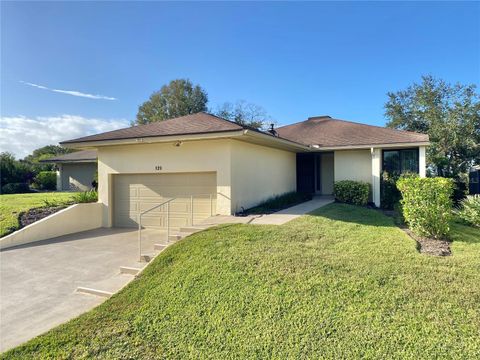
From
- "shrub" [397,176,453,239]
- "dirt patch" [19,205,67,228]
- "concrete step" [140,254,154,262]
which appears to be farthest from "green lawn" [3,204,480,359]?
"dirt patch" [19,205,67,228]

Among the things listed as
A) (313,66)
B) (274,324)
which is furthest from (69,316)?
(313,66)

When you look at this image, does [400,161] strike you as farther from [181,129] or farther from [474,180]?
[474,180]

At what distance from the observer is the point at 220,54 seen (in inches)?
640

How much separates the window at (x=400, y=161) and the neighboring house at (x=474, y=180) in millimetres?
12939

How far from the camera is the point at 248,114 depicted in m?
36.6

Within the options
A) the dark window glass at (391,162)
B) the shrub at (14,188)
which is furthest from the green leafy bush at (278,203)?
the shrub at (14,188)

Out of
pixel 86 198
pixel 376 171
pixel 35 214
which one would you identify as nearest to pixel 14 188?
pixel 35 214

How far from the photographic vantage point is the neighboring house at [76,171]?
24.1 metres

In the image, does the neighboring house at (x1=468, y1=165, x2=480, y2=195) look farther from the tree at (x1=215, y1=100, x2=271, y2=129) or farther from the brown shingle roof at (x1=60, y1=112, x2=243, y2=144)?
the brown shingle roof at (x1=60, y1=112, x2=243, y2=144)

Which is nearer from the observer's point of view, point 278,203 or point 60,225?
point 60,225

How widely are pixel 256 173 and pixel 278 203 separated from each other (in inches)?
61.7

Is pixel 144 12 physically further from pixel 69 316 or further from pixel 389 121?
pixel 389 121

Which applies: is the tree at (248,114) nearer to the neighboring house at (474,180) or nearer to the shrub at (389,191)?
the neighboring house at (474,180)

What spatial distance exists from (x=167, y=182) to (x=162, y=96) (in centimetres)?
3415
